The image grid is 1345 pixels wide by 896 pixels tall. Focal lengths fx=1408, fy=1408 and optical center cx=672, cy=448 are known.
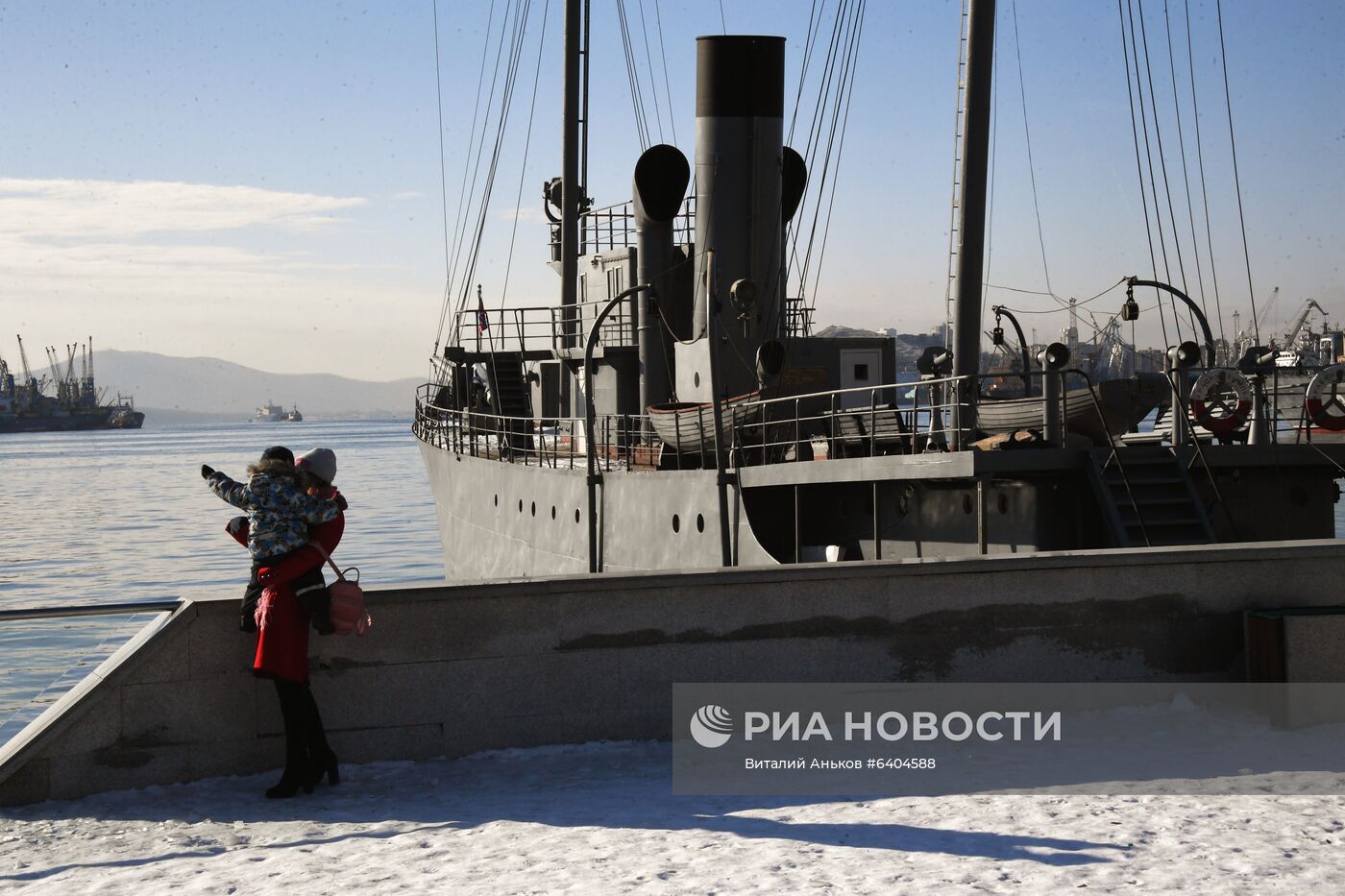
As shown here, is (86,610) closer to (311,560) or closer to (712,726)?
(311,560)

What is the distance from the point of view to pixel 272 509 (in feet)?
26.8

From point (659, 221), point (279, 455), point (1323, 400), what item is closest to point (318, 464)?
point (279, 455)

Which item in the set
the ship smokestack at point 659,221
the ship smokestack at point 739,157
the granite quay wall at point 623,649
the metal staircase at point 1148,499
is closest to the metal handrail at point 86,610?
the granite quay wall at point 623,649

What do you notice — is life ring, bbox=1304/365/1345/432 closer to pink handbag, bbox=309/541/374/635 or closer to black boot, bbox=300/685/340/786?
pink handbag, bbox=309/541/374/635

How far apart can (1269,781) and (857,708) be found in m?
2.60

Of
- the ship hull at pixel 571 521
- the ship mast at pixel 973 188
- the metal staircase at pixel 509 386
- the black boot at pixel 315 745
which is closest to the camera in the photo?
the black boot at pixel 315 745

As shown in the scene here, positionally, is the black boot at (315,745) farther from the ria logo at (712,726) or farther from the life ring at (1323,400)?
the life ring at (1323,400)

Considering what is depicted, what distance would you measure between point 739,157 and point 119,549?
109ft

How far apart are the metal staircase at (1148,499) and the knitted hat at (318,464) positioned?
8470 mm

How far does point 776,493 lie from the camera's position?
1852 cm

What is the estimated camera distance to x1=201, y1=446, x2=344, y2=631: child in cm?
815

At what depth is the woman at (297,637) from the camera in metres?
8.13

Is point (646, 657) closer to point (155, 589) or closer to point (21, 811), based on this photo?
point (21, 811)

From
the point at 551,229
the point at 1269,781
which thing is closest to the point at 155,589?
the point at 551,229
